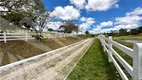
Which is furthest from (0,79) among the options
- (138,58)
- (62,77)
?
(138,58)

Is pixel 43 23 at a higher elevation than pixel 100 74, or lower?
higher

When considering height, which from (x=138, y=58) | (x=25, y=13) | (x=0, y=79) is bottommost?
(x=0, y=79)

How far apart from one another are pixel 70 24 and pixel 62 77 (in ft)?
179

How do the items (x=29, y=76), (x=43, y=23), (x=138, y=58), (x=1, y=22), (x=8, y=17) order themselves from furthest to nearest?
(x=43, y=23), (x=8, y=17), (x=1, y=22), (x=29, y=76), (x=138, y=58)

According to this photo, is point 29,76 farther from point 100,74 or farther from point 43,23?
point 43,23

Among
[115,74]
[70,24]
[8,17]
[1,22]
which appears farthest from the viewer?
[70,24]

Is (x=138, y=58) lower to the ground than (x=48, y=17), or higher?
lower

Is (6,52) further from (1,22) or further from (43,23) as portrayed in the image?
(43,23)

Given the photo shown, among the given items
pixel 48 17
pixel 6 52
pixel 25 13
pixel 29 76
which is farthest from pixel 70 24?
pixel 29 76

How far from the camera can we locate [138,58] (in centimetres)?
226

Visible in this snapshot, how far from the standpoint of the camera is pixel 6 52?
10.1m

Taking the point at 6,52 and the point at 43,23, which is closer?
the point at 6,52

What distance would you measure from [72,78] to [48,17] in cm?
1971

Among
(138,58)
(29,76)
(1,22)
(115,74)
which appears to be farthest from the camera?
(1,22)
